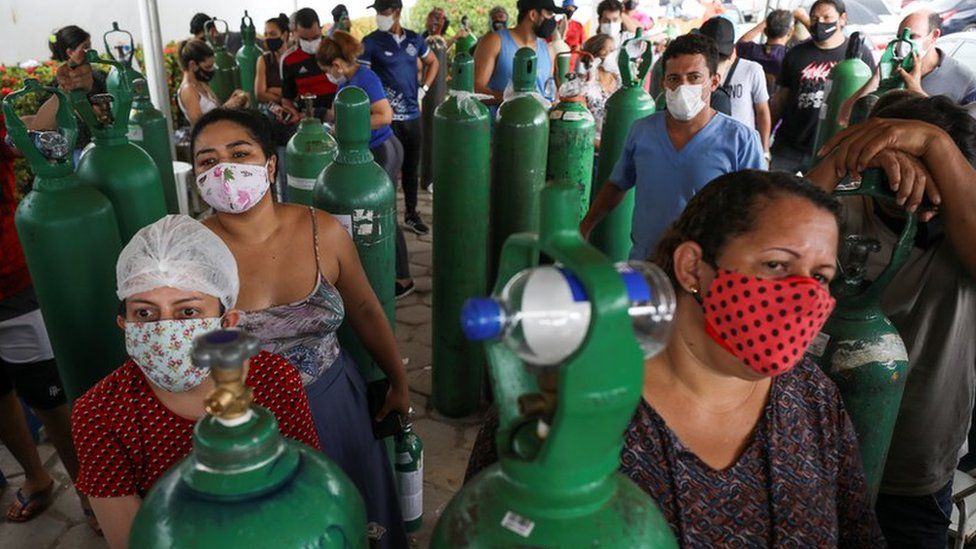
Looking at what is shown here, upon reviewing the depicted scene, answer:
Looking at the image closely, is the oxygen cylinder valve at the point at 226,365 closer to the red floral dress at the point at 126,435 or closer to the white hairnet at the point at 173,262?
the red floral dress at the point at 126,435

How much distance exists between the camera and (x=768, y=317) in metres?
1.20

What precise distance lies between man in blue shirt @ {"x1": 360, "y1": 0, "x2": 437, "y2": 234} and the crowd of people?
2554mm

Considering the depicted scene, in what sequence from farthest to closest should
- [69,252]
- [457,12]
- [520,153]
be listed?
[457,12]
[520,153]
[69,252]

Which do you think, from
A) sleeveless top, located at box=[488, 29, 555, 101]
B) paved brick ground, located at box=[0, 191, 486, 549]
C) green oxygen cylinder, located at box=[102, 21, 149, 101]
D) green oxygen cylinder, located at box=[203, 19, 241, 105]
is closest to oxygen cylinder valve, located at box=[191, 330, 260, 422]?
paved brick ground, located at box=[0, 191, 486, 549]

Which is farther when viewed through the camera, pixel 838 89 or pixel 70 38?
pixel 838 89

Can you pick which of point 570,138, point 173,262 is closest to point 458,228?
point 570,138

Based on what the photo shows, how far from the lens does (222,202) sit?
203cm

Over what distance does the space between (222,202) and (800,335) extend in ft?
5.08

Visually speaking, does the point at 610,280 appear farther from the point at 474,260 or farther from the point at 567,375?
the point at 474,260

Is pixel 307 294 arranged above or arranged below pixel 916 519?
above

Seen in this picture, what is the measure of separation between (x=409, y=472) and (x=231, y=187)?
1.07 m

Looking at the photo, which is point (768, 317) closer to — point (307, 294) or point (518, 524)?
point (518, 524)

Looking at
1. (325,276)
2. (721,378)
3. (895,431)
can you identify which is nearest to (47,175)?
(325,276)

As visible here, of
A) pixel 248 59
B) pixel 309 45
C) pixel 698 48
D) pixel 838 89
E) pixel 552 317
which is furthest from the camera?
pixel 248 59
